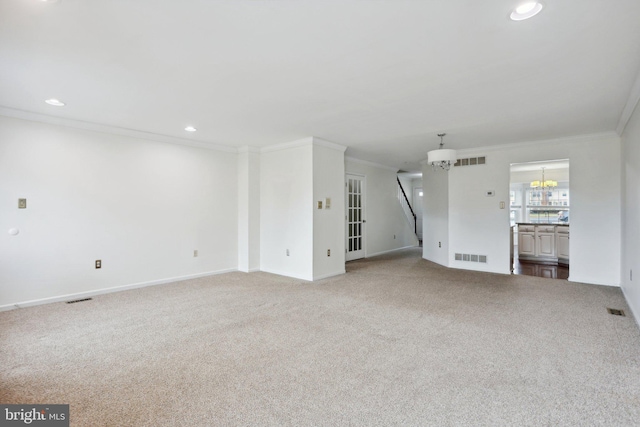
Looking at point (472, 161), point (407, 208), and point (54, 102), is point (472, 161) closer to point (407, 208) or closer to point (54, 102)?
point (407, 208)

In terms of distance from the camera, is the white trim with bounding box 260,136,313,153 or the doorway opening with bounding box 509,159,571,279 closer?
the white trim with bounding box 260,136,313,153

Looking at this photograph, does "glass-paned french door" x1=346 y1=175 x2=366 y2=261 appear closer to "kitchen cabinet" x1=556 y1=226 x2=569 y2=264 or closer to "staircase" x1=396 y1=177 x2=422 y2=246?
"staircase" x1=396 y1=177 x2=422 y2=246

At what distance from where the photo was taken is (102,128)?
4.64 m

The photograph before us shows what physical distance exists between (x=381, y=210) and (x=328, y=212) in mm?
3304

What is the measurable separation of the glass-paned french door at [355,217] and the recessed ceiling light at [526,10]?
18.4 ft

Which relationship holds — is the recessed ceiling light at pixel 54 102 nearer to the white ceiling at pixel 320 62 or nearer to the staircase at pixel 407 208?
the white ceiling at pixel 320 62

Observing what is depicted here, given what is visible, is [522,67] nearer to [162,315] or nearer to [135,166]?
[162,315]

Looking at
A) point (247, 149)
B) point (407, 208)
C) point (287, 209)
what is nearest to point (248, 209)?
point (287, 209)

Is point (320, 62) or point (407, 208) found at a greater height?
point (320, 62)

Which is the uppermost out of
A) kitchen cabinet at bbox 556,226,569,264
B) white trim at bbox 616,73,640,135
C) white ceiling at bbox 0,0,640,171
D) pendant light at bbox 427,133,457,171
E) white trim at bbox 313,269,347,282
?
white ceiling at bbox 0,0,640,171

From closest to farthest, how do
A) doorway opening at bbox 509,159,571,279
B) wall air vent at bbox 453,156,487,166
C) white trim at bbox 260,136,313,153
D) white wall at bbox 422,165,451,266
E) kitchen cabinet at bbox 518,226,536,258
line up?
white trim at bbox 260,136,313,153 < wall air vent at bbox 453,156,487,166 < white wall at bbox 422,165,451,266 < doorway opening at bbox 509,159,571,279 < kitchen cabinet at bbox 518,226,536,258

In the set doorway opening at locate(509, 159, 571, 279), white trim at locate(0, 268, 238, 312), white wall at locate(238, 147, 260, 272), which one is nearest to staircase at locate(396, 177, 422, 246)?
doorway opening at locate(509, 159, 571, 279)

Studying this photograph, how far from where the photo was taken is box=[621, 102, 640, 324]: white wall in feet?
11.4

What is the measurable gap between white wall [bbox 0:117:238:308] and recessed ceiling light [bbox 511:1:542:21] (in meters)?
5.17
